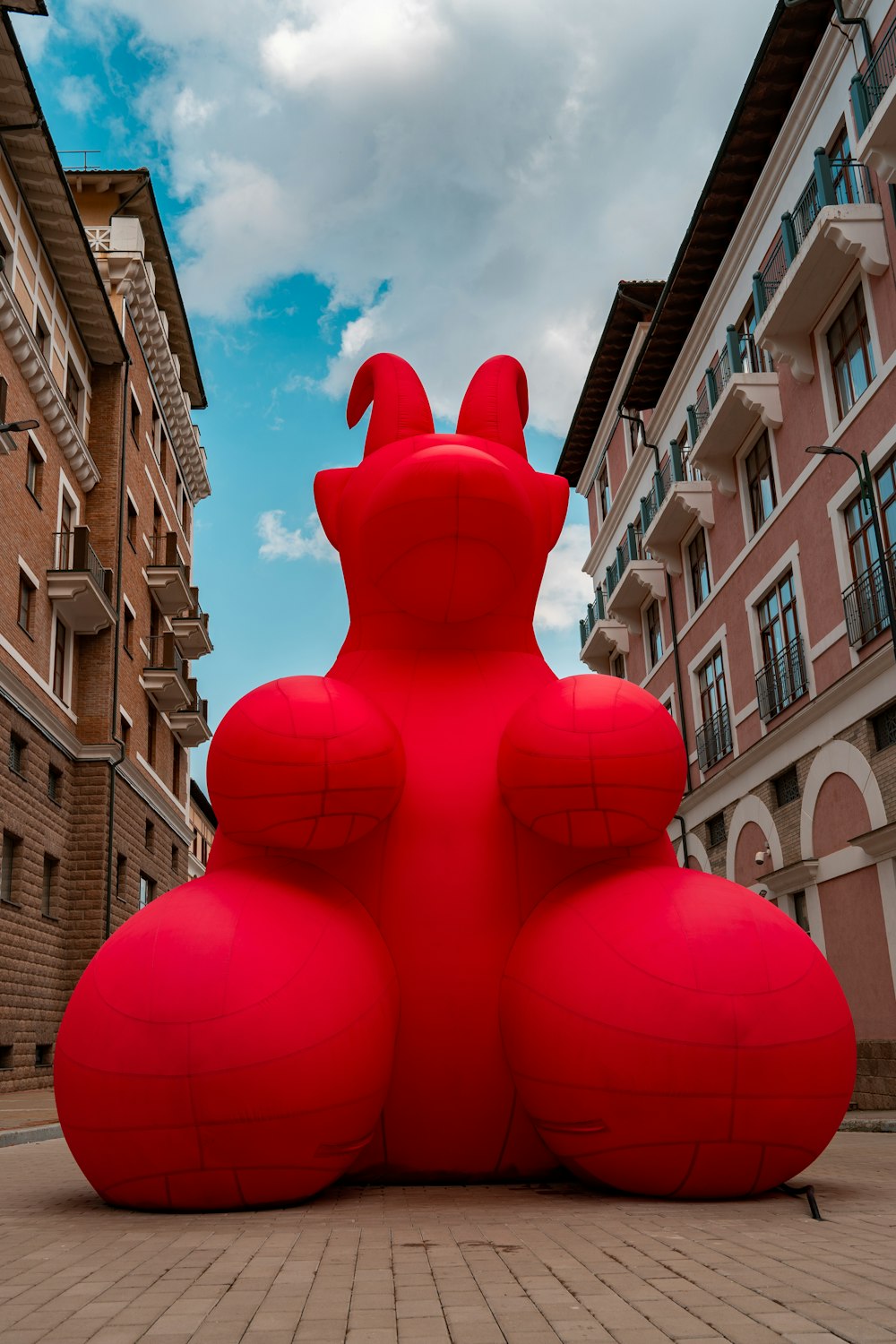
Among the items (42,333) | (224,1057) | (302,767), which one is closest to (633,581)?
(42,333)

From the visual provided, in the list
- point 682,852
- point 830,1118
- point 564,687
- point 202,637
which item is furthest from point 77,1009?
point 202,637

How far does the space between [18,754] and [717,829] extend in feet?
44.8

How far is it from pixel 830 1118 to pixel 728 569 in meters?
18.1

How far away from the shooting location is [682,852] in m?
26.1

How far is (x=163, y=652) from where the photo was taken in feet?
104

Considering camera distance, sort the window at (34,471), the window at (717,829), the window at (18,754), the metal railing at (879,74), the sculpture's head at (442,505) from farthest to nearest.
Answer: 1. the window at (717,829)
2. the window at (34,471)
3. the window at (18,754)
4. the metal railing at (879,74)
5. the sculpture's head at (442,505)

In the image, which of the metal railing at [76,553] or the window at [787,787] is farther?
the metal railing at [76,553]

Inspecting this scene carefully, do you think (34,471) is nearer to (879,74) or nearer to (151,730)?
(151,730)

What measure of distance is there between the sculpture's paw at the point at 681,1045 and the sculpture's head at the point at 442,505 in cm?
199

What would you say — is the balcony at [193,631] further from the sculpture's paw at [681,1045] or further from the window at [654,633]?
the sculpture's paw at [681,1045]

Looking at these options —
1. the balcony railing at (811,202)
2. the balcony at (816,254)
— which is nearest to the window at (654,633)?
the balcony railing at (811,202)

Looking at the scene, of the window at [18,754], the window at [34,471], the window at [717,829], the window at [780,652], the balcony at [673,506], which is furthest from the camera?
the balcony at [673,506]

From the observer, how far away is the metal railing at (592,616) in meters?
32.7

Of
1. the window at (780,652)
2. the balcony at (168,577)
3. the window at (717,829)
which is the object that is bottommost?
the window at (717,829)
